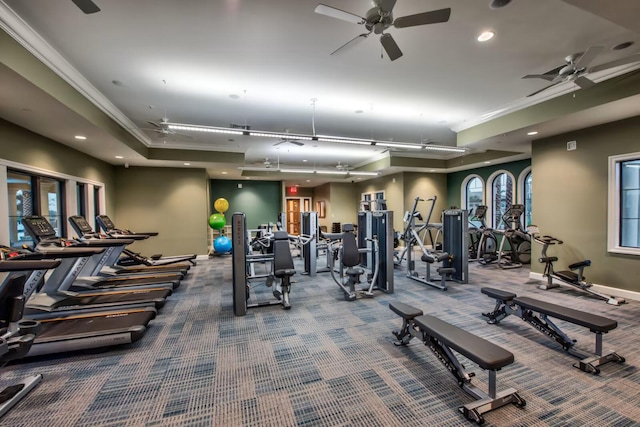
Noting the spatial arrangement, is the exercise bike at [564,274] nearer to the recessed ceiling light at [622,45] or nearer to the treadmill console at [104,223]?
the recessed ceiling light at [622,45]

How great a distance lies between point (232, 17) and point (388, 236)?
3.69m

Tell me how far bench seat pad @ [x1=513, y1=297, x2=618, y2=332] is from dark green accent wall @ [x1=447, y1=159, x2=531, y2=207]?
621cm

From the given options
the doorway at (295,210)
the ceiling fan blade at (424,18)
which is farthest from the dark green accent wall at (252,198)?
the ceiling fan blade at (424,18)

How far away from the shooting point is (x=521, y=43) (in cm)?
304

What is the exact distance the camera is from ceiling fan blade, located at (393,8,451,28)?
2.11 metres

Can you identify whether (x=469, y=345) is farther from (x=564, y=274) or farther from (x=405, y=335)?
(x=564, y=274)

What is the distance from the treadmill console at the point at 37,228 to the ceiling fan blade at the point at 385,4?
14.3 ft

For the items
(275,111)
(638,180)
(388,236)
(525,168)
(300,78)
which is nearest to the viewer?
(300,78)

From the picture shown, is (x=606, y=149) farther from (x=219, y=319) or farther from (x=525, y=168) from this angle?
(x=219, y=319)

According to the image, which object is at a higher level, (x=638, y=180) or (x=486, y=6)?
(x=486, y=6)

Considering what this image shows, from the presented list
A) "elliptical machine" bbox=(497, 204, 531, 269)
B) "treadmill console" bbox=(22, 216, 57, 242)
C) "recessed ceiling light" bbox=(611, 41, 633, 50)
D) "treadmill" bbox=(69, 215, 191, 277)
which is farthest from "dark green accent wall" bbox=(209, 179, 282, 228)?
"recessed ceiling light" bbox=(611, 41, 633, 50)

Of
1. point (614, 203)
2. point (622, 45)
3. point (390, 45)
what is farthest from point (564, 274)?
point (390, 45)

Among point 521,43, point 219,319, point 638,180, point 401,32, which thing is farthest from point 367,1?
point 638,180

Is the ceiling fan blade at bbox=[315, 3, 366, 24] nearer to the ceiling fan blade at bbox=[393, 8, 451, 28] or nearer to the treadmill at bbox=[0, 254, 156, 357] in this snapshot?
the ceiling fan blade at bbox=[393, 8, 451, 28]
